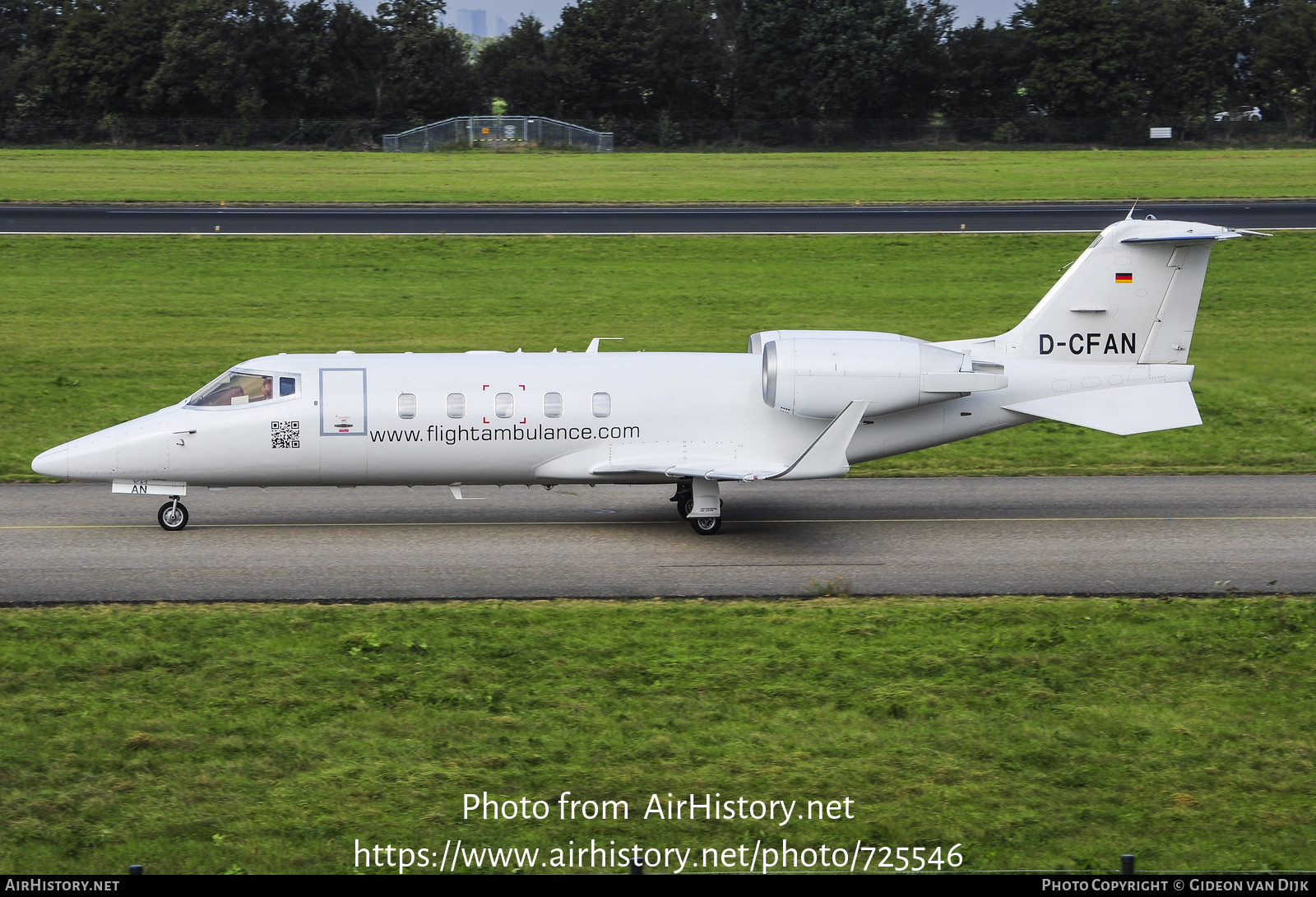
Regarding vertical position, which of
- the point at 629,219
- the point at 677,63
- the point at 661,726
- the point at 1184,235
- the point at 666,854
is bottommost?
the point at 666,854

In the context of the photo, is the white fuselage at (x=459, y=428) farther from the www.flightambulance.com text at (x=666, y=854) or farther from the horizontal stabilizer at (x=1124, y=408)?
the www.flightambulance.com text at (x=666, y=854)

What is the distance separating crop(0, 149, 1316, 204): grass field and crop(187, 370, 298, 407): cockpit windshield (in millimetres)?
42910

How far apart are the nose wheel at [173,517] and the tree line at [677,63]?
75.2 metres

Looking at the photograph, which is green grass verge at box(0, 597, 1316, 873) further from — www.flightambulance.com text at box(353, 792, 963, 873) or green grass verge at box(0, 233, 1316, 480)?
green grass verge at box(0, 233, 1316, 480)

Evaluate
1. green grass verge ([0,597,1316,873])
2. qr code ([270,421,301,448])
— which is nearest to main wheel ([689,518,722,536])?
green grass verge ([0,597,1316,873])

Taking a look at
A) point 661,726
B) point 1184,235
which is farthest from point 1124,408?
point 661,726

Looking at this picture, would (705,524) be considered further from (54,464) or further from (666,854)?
(666,854)

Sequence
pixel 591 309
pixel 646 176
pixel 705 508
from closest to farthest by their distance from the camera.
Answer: pixel 705 508, pixel 591 309, pixel 646 176

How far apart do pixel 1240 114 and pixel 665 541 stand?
287ft

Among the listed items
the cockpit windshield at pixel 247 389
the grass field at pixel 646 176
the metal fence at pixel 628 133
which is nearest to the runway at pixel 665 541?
the cockpit windshield at pixel 247 389

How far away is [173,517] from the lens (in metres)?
23.0

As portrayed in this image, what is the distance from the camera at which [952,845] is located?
12.1 metres

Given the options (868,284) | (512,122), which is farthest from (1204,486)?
(512,122)

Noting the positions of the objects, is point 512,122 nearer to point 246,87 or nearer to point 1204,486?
point 246,87
